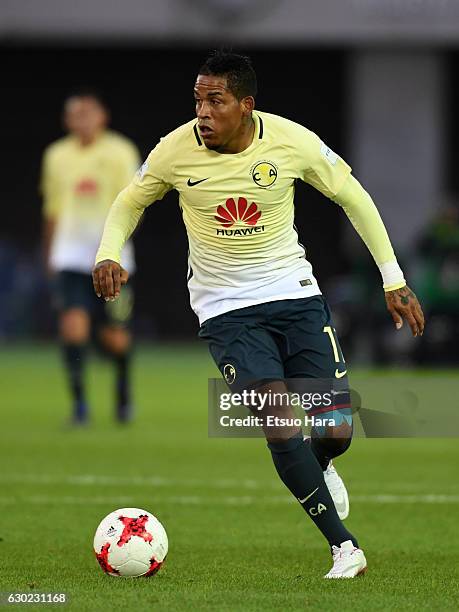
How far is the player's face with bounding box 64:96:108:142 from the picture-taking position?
41.9 ft

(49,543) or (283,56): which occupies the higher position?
(283,56)

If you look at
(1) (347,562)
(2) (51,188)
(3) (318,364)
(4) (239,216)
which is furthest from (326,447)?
(2) (51,188)

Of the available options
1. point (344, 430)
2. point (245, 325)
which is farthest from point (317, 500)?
point (245, 325)

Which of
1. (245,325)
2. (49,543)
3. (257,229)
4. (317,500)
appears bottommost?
(49,543)

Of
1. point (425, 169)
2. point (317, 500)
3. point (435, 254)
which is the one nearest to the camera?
point (317, 500)

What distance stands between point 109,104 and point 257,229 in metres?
22.1

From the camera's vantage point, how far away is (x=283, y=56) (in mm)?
28500

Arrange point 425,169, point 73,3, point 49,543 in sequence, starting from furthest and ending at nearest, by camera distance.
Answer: point 425,169
point 73,3
point 49,543

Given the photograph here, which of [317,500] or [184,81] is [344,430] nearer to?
[317,500]

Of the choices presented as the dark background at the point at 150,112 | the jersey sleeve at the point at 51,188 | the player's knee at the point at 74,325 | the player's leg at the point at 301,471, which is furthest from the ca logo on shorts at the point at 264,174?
the dark background at the point at 150,112

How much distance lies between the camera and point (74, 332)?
12742mm

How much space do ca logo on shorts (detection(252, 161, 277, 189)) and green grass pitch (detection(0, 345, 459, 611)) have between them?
169 cm

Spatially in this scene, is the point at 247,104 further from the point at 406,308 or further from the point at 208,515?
the point at 208,515

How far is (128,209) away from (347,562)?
6.16 ft
